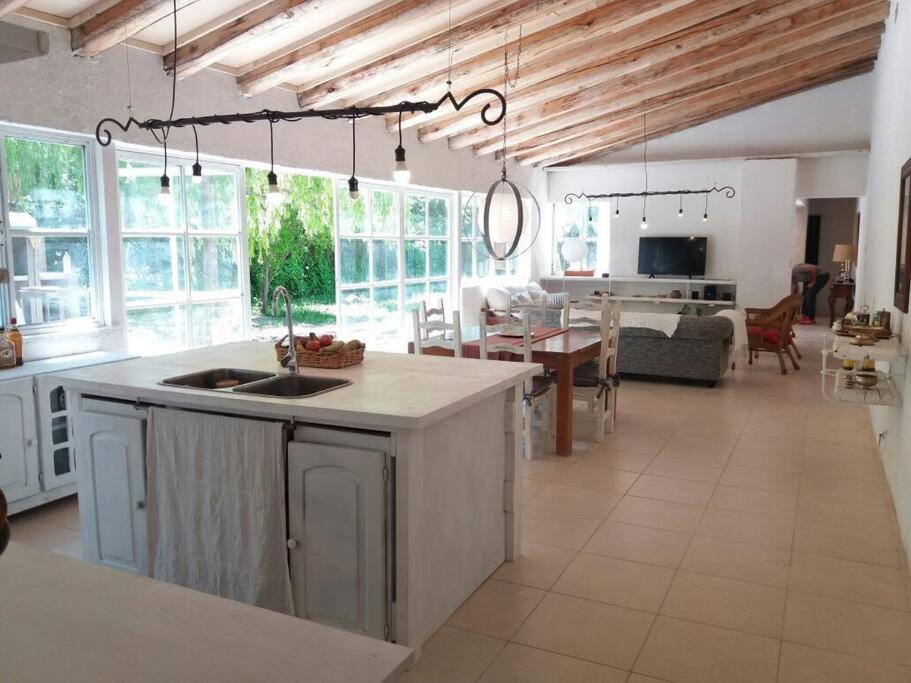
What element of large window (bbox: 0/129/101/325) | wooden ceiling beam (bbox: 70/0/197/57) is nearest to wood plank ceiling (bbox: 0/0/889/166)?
wooden ceiling beam (bbox: 70/0/197/57)

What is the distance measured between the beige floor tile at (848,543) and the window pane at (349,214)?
5.02 metres

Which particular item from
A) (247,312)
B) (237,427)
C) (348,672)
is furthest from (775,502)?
(247,312)

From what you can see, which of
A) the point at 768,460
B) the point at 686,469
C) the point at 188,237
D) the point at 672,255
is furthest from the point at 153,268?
the point at 672,255

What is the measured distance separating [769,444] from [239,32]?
14.5ft

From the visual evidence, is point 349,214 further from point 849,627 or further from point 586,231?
point 849,627

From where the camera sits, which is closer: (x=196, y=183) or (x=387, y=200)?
(x=196, y=183)

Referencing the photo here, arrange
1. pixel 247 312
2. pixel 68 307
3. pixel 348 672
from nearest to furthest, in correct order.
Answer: pixel 348 672
pixel 68 307
pixel 247 312

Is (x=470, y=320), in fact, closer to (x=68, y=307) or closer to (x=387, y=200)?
(x=387, y=200)

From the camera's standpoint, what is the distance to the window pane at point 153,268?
4.87 m

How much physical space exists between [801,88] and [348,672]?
10733 mm

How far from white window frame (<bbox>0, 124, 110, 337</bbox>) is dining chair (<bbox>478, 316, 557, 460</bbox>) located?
2435 mm

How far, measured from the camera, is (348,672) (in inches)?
40.2

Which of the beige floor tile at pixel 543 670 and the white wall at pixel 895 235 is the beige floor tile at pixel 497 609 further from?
the white wall at pixel 895 235

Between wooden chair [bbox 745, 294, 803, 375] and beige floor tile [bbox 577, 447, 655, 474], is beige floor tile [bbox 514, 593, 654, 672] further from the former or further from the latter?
wooden chair [bbox 745, 294, 803, 375]
